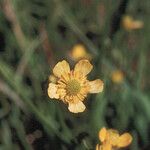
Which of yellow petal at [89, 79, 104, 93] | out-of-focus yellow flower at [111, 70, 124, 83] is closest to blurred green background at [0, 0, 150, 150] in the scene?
out-of-focus yellow flower at [111, 70, 124, 83]

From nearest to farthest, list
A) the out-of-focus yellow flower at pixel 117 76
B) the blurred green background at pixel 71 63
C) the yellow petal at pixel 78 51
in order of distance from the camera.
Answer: the blurred green background at pixel 71 63, the out-of-focus yellow flower at pixel 117 76, the yellow petal at pixel 78 51

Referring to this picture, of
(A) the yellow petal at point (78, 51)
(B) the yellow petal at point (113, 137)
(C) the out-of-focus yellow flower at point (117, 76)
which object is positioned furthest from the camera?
(A) the yellow petal at point (78, 51)

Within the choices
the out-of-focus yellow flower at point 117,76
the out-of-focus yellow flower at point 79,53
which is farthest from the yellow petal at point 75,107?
the out-of-focus yellow flower at point 79,53

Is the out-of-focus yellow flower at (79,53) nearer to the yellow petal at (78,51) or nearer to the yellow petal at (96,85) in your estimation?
the yellow petal at (78,51)

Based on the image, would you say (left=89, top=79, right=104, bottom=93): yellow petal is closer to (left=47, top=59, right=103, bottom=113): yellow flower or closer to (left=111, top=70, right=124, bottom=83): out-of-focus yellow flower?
(left=47, top=59, right=103, bottom=113): yellow flower

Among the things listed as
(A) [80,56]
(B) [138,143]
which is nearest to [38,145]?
(B) [138,143]
